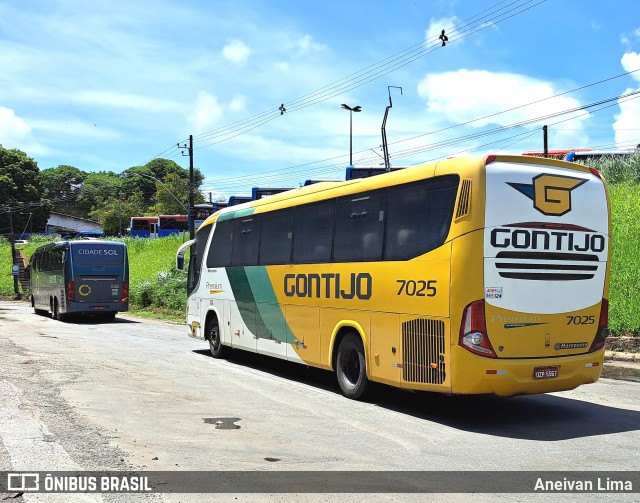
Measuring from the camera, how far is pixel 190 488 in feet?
18.2

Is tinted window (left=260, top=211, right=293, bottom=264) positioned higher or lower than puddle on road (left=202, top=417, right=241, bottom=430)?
higher

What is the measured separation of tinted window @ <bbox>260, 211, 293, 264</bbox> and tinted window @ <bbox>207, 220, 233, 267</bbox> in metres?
1.69

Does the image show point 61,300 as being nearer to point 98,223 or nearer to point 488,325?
point 488,325

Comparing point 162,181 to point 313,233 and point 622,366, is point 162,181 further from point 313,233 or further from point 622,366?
point 622,366

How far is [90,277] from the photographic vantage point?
27.6 m

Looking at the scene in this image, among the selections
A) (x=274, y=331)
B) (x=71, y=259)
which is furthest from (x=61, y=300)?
(x=274, y=331)

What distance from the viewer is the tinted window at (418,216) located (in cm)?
841

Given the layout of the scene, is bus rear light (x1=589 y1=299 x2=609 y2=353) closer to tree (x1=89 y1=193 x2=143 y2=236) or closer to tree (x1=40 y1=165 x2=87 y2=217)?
tree (x1=89 y1=193 x2=143 y2=236)

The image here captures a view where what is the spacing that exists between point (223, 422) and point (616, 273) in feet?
39.6

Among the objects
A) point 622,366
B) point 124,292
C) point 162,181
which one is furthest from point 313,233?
point 162,181

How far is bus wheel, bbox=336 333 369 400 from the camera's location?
987cm

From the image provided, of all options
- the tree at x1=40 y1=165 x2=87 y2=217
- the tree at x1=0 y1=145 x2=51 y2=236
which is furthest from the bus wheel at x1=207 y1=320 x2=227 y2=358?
the tree at x1=40 y1=165 x2=87 y2=217

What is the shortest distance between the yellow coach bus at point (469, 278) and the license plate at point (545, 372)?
0.5 inches

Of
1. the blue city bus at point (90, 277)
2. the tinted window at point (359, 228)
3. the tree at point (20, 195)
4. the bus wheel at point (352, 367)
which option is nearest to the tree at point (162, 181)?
the tree at point (20, 195)
